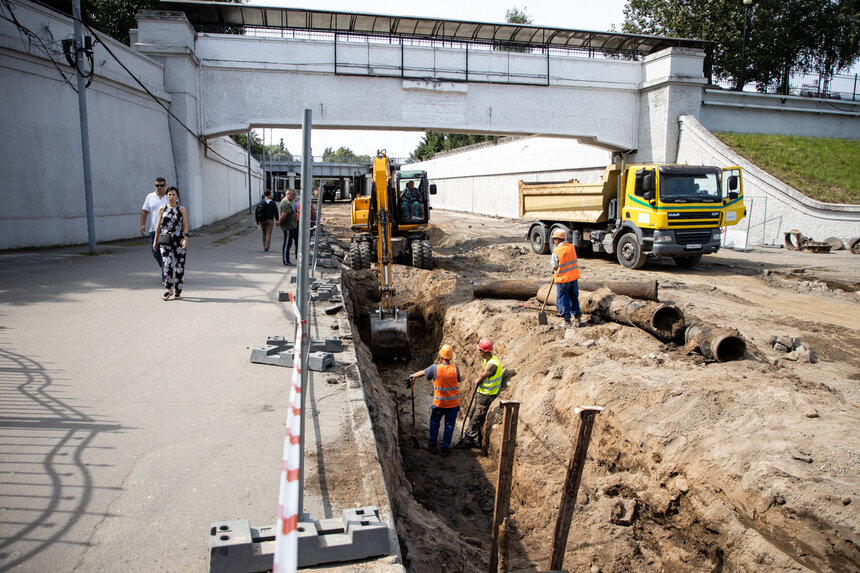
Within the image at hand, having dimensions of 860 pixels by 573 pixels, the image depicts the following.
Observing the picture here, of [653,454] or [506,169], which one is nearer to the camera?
[653,454]

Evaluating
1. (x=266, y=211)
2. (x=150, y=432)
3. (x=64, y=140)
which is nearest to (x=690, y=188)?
(x=266, y=211)

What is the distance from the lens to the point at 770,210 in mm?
20938

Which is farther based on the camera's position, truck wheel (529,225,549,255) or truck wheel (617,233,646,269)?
truck wheel (529,225,549,255)

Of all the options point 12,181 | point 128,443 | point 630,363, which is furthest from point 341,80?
point 128,443

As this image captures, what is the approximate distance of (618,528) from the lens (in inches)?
197

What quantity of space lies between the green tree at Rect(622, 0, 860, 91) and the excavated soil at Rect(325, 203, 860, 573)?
107ft

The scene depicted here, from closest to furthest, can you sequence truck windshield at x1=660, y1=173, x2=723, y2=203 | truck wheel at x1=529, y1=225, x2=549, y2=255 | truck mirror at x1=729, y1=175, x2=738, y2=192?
truck windshield at x1=660, y1=173, x2=723, y2=203
truck mirror at x1=729, y1=175, x2=738, y2=192
truck wheel at x1=529, y1=225, x2=549, y2=255

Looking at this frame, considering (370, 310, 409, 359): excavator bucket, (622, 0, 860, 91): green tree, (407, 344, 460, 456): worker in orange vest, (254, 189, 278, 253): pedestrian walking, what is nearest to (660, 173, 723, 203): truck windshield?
(370, 310, 409, 359): excavator bucket

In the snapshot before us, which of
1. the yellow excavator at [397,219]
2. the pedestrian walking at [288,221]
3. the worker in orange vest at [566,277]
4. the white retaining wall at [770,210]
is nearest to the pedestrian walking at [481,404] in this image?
the worker in orange vest at [566,277]

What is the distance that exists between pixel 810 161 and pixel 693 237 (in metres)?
13.8

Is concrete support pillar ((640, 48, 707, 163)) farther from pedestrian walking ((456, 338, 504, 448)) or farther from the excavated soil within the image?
pedestrian walking ((456, 338, 504, 448))

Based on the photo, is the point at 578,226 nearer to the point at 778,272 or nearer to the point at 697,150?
the point at 778,272

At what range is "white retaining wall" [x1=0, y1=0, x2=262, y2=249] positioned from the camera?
13.2 metres

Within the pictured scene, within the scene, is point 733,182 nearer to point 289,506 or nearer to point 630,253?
point 630,253
